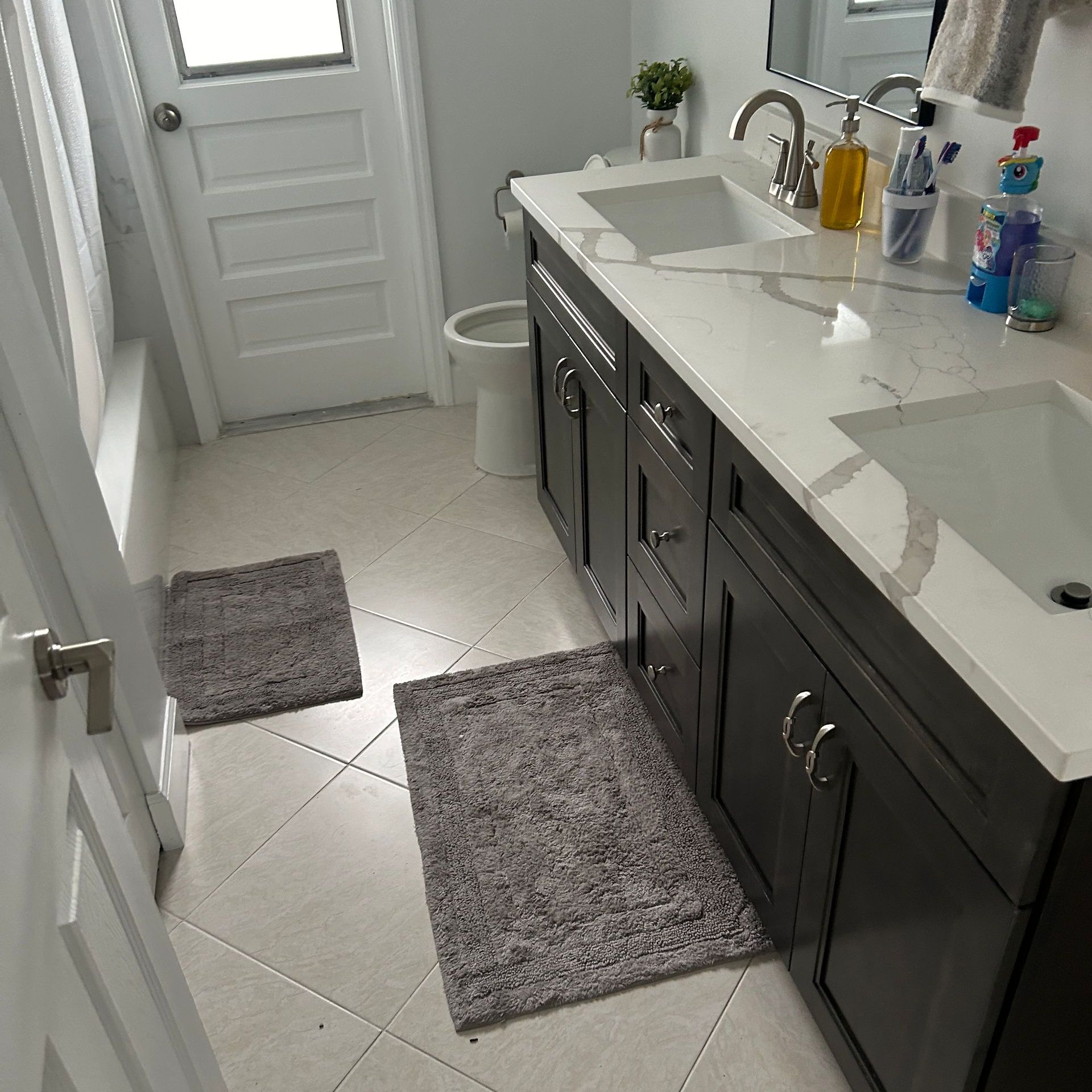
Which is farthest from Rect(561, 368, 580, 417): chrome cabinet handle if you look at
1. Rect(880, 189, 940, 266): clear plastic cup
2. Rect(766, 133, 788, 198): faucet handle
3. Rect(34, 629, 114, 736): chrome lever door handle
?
Rect(34, 629, 114, 736): chrome lever door handle

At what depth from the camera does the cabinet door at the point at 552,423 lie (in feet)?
7.73

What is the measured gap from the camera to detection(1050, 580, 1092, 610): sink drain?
1.16 metres

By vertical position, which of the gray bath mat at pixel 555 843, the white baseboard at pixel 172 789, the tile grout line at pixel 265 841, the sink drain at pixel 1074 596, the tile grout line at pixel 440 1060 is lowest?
the tile grout line at pixel 265 841

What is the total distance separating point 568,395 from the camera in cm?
228

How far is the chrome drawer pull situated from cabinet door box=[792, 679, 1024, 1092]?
1.89 feet

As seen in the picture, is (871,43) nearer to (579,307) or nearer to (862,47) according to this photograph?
(862,47)

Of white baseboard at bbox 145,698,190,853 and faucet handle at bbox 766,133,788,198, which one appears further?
faucet handle at bbox 766,133,788,198

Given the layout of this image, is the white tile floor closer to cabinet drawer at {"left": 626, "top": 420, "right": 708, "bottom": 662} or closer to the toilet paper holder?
cabinet drawer at {"left": 626, "top": 420, "right": 708, "bottom": 662}

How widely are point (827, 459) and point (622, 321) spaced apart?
0.69 metres

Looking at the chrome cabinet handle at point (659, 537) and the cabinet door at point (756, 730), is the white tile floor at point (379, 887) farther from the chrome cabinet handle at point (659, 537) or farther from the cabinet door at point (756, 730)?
the chrome cabinet handle at point (659, 537)

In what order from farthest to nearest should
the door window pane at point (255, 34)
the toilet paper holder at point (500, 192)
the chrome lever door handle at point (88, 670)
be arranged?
the toilet paper holder at point (500, 192) → the door window pane at point (255, 34) → the chrome lever door handle at point (88, 670)

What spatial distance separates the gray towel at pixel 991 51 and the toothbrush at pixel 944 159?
161mm

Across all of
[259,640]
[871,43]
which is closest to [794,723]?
[871,43]

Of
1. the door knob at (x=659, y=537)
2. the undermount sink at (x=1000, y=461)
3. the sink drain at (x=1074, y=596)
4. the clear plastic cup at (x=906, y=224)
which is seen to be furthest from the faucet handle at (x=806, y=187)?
the sink drain at (x=1074, y=596)
